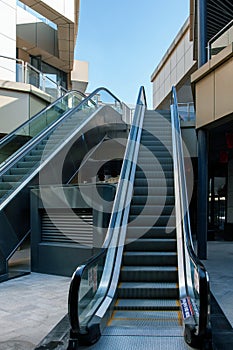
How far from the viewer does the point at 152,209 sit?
6758 millimetres

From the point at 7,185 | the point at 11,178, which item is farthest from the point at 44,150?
the point at 7,185

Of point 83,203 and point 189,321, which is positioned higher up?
point 83,203

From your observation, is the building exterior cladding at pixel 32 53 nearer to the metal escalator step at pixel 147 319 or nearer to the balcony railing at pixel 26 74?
the balcony railing at pixel 26 74

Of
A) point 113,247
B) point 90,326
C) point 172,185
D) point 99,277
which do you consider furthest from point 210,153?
point 90,326

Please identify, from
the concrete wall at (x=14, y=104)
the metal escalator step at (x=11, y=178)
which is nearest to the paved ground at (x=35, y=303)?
the metal escalator step at (x=11, y=178)

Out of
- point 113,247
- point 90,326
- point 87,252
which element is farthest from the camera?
point 87,252

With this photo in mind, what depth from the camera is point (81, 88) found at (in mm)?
28547

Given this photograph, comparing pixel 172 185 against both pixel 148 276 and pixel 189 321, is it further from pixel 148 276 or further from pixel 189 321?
pixel 189 321

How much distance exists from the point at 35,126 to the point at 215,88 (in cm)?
507

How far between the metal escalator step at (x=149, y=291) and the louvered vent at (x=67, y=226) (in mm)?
1832

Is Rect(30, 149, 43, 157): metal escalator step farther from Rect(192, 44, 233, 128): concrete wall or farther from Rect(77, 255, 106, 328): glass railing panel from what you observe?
Rect(77, 255, 106, 328): glass railing panel

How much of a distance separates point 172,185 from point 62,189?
213 centimetres

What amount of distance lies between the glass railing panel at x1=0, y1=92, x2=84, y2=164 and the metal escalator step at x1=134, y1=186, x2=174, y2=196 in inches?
145

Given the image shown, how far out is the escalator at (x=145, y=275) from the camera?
363 centimetres
